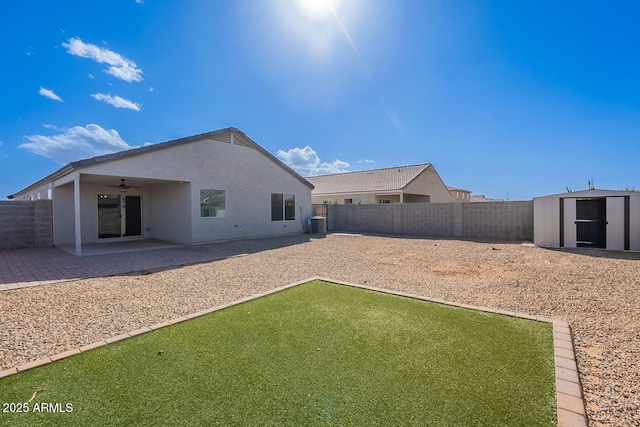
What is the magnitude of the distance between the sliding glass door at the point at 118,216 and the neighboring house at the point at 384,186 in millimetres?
16646

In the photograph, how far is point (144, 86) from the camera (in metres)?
13.2

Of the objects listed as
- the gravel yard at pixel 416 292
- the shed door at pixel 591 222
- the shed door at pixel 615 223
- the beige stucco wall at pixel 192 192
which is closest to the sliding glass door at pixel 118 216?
the beige stucco wall at pixel 192 192

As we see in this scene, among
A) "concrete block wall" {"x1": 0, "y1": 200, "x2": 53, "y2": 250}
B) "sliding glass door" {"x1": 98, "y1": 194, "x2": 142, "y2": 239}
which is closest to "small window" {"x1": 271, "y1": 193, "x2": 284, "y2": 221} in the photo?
"sliding glass door" {"x1": 98, "y1": 194, "x2": 142, "y2": 239}

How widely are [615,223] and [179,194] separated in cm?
1733

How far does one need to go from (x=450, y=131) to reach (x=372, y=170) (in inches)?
457

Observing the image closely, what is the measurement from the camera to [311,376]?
2.76 meters

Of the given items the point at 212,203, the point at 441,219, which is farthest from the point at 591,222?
the point at 212,203

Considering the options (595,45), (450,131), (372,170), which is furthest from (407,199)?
(595,45)

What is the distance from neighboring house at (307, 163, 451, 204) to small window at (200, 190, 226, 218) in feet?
46.0

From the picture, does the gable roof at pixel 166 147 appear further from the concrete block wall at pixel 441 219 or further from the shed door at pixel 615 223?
the shed door at pixel 615 223

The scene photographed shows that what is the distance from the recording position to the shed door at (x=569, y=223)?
438 inches

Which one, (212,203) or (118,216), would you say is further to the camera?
(118,216)

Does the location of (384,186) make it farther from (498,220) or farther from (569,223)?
(569,223)

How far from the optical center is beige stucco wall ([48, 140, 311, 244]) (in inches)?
464
